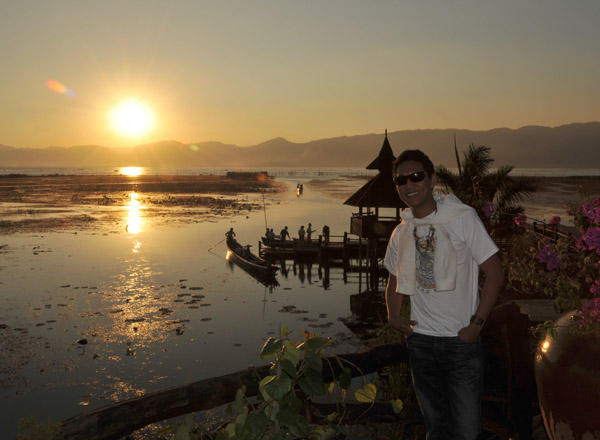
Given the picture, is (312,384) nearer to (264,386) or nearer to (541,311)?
(264,386)

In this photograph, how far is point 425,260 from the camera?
3277mm

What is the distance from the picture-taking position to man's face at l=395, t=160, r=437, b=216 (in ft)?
10.8

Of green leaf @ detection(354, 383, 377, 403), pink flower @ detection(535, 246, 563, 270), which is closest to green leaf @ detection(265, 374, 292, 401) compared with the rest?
green leaf @ detection(354, 383, 377, 403)

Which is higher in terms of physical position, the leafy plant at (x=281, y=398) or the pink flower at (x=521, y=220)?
the pink flower at (x=521, y=220)

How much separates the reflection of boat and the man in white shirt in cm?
2330

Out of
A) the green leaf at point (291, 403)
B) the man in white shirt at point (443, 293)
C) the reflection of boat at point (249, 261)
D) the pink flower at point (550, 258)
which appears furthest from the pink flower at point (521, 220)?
the reflection of boat at point (249, 261)

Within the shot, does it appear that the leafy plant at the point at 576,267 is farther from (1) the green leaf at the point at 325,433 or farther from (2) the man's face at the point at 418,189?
(1) the green leaf at the point at 325,433

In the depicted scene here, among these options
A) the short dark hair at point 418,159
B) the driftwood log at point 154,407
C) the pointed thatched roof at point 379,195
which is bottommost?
the pointed thatched roof at point 379,195

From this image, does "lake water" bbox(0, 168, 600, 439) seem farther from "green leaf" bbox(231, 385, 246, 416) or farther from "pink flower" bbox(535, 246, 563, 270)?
"pink flower" bbox(535, 246, 563, 270)

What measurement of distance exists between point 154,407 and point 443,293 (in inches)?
76.7

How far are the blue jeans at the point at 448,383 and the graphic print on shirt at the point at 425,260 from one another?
13.5 inches

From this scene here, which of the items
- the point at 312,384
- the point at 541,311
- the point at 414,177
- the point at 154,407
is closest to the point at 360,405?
the point at 154,407

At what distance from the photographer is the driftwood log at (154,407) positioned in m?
2.53

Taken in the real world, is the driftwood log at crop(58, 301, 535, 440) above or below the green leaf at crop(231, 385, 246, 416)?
below
